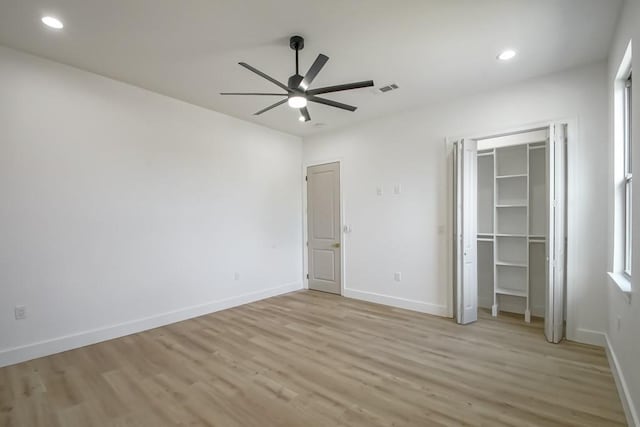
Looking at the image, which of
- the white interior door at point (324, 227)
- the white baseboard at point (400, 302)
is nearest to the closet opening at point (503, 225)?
the white baseboard at point (400, 302)

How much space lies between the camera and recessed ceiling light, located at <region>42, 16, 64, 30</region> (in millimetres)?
2436

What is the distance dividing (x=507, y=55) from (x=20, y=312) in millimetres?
5386

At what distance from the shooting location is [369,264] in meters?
4.93

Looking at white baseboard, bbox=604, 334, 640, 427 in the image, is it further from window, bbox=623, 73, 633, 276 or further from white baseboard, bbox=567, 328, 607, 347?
window, bbox=623, 73, 633, 276

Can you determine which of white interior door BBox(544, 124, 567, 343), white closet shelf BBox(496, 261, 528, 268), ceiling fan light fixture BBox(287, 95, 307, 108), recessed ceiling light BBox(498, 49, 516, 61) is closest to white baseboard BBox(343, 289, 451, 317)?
white closet shelf BBox(496, 261, 528, 268)

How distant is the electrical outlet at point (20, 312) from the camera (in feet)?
9.47

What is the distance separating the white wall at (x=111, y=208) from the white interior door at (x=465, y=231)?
3.09 m

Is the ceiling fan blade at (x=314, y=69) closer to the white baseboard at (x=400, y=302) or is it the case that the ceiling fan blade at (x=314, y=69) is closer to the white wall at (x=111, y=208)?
the white wall at (x=111, y=208)

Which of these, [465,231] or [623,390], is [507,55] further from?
[623,390]

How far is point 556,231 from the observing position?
3.24 m

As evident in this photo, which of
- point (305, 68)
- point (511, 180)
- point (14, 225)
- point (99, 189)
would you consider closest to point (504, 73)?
point (511, 180)

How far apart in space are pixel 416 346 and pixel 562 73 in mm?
3400

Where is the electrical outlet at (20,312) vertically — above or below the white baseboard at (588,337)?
above

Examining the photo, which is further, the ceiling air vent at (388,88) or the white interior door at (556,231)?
the ceiling air vent at (388,88)
